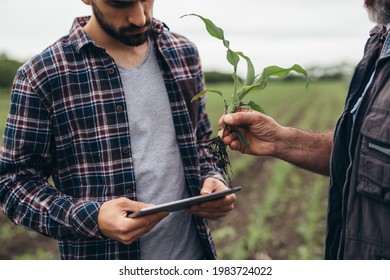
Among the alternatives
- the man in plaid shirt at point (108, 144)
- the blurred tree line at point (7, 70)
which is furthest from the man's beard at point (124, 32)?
the blurred tree line at point (7, 70)

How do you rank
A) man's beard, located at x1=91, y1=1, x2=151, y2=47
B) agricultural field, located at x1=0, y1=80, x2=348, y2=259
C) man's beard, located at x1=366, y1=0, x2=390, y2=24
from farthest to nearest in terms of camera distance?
agricultural field, located at x1=0, y1=80, x2=348, y2=259, man's beard, located at x1=91, y1=1, x2=151, y2=47, man's beard, located at x1=366, y1=0, x2=390, y2=24

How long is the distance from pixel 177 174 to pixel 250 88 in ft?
1.74

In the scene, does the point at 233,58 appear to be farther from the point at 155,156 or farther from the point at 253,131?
the point at 155,156

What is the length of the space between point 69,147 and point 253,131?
83 centimetres

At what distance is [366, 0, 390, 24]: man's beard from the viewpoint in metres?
1.66

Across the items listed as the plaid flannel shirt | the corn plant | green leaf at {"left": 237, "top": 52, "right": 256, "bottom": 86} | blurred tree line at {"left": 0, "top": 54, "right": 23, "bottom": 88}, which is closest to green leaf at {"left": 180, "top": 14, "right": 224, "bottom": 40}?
the corn plant

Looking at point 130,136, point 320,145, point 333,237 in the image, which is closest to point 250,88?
point 320,145

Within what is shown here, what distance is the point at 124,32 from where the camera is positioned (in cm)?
195

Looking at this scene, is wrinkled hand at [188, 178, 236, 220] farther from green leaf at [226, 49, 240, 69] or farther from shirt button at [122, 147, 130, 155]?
green leaf at [226, 49, 240, 69]

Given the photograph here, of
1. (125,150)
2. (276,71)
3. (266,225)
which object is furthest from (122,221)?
(266,225)

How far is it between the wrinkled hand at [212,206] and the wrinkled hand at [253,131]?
0.20m

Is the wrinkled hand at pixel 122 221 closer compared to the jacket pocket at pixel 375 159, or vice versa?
the jacket pocket at pixel 375 159

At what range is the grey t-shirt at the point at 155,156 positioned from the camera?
204 cm

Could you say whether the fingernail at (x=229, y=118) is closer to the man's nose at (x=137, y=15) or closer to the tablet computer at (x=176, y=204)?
the tablet computer at (x=176, y=204)
